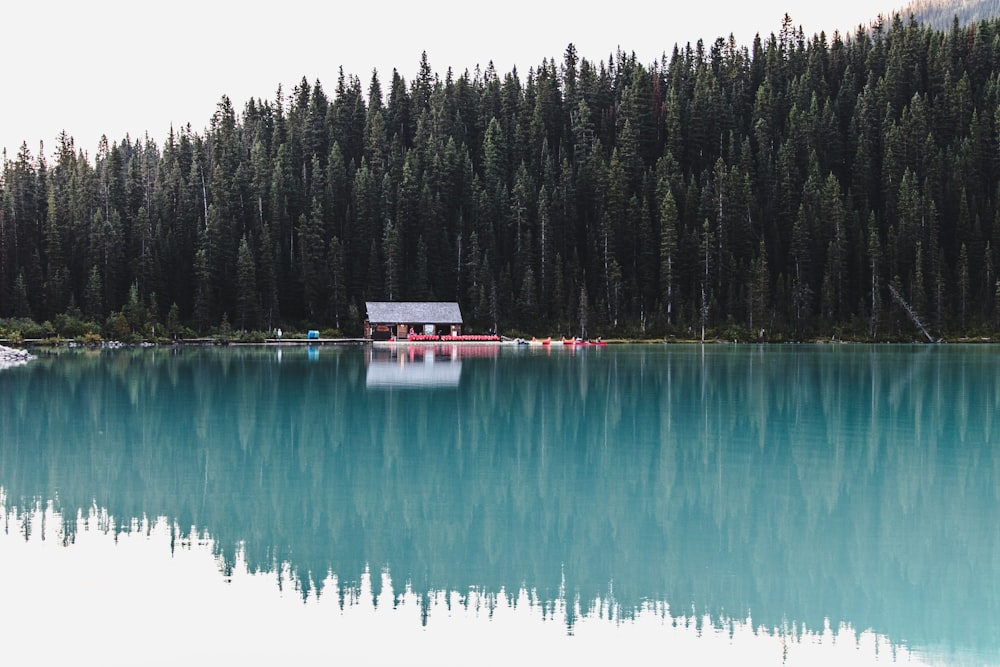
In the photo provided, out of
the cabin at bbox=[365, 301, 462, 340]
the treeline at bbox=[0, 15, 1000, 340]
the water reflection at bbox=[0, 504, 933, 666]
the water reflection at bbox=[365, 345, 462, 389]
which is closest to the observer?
the water reflection at bbox=[0, 504, 933, 666]

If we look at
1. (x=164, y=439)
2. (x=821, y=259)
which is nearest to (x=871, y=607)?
(x=164, y=439)

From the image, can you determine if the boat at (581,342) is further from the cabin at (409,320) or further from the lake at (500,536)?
the lake at (500,536)

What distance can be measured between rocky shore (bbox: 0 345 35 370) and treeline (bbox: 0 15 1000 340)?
953 inches

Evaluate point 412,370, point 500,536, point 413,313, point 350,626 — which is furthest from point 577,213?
point 350,626

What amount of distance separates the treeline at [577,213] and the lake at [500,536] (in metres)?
69.2

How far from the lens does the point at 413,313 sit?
316 ft

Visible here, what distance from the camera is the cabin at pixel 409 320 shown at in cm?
9562

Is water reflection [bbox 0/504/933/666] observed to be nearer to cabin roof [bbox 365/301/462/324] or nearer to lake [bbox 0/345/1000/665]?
lake [bbox 0/345/1000/665]

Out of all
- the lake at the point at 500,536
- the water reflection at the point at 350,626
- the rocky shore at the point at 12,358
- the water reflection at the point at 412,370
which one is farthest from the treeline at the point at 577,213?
the water reflection at the point at 350,626

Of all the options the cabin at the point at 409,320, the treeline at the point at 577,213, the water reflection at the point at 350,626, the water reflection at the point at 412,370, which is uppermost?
the treeline at the point at 577,213

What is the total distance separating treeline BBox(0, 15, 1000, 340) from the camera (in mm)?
98375

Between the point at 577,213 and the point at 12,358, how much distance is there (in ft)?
202

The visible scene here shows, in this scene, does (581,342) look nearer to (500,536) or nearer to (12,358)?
(12,358)

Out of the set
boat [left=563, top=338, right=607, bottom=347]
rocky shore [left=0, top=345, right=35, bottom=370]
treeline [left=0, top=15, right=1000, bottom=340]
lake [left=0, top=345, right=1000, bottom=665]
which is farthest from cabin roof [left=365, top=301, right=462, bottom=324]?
lake [left=0, top=345, right=1000, bottom=665]
